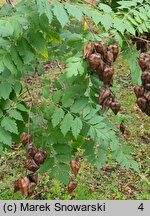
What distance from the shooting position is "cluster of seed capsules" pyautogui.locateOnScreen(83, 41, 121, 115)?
181 cm

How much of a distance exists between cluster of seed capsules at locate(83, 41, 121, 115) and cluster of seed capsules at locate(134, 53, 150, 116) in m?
0.12

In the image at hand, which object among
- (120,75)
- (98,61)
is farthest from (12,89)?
(120,75)

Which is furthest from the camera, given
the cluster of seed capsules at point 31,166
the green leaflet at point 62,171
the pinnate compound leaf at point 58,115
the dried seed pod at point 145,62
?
the green leaflet at point 62,171

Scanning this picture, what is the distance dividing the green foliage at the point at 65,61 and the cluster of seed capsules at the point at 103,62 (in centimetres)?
11

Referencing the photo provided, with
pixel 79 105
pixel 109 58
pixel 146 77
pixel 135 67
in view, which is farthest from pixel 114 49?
pixel 79 105

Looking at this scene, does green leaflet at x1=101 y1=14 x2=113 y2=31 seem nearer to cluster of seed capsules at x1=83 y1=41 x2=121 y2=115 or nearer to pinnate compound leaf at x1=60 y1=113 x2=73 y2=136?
cluster of seed capsules at x1=83 y1=41 x2=121 y2=115

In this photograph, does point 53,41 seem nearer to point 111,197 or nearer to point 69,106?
point 69,106

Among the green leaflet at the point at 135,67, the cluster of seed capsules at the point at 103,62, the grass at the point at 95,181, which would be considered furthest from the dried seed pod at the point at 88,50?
the grass at the point at 95,181

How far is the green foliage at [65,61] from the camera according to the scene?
2.09 m

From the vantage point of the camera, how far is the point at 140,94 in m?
A: 1.97

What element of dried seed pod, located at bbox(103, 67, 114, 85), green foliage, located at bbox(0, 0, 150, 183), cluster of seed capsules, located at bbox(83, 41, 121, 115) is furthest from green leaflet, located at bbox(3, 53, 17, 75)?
dried seed pod, located at bbox(103, 67, 114, 85)

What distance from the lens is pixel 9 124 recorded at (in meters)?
2.24

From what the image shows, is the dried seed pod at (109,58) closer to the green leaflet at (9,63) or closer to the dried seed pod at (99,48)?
the dried seed pod at (99,48)

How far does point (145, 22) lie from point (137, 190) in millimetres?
2485
